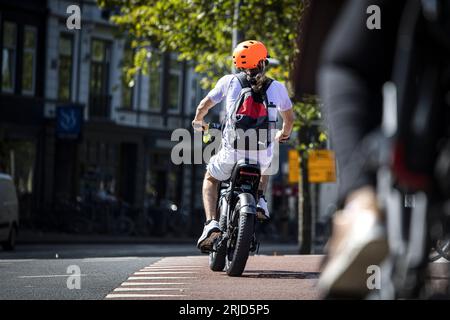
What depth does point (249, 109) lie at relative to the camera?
9.32m

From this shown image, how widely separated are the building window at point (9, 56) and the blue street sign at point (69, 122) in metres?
2.15

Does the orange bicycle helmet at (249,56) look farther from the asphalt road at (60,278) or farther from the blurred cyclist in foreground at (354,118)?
the blurred cyclist in foreground at (354,118)

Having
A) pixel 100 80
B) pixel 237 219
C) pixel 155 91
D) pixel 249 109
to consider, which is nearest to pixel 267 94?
pixel 249 109

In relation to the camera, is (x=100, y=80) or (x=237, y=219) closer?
(x=237, y=219)

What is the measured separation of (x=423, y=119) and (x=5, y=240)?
2113 centimetres

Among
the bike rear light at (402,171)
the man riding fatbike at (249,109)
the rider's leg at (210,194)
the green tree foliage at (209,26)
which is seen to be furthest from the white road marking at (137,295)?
the green tree foliage at (209,26)

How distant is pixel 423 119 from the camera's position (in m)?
2.80

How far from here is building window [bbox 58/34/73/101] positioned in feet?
140

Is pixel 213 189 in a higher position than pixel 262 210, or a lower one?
higher

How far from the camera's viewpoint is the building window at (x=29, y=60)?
4106 cm

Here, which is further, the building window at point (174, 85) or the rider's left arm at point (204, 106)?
the building window at point (174, 85)

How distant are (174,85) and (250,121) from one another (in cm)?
4101

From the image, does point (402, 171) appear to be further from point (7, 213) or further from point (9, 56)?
point (9, 56)
